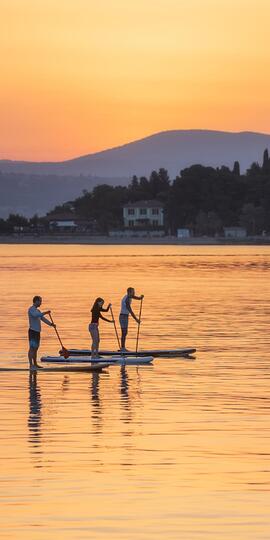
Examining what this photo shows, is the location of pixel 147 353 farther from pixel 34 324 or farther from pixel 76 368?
pixel 34 324

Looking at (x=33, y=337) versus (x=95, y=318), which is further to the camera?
(x=95, y=318)

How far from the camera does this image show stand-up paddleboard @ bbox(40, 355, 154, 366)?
44250mm

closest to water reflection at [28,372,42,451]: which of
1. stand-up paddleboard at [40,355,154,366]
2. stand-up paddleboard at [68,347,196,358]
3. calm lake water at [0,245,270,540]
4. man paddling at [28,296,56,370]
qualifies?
calm lake water at [0,245,270,540]

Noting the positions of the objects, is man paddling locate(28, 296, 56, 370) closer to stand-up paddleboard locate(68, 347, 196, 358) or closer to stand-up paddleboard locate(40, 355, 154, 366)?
stand-up paddleboard locate(40, 355, 154, 366)

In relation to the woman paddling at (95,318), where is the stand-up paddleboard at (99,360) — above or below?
below

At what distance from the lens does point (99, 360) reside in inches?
1727

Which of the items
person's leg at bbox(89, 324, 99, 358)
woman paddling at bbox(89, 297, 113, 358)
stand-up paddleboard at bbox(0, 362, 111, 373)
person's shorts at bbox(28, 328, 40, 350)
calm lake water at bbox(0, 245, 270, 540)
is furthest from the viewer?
person's leg at bbox(89, 324, 99, 358)

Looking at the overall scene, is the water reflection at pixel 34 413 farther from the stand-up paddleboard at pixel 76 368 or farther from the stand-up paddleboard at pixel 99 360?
the stand-up paddleboard at pixel 99 360

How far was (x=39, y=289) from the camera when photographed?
106562mm

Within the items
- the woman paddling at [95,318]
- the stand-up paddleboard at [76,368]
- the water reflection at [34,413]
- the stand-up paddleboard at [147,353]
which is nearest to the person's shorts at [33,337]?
the water reflection at [34,413]

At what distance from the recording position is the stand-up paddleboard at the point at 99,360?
44.2 meters

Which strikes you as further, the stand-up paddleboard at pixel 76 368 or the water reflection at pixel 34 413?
the stand-up paddleboard at pixel 76 368

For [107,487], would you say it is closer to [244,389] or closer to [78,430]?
[78,430]

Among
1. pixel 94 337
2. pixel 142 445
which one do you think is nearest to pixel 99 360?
pixel 94 337
